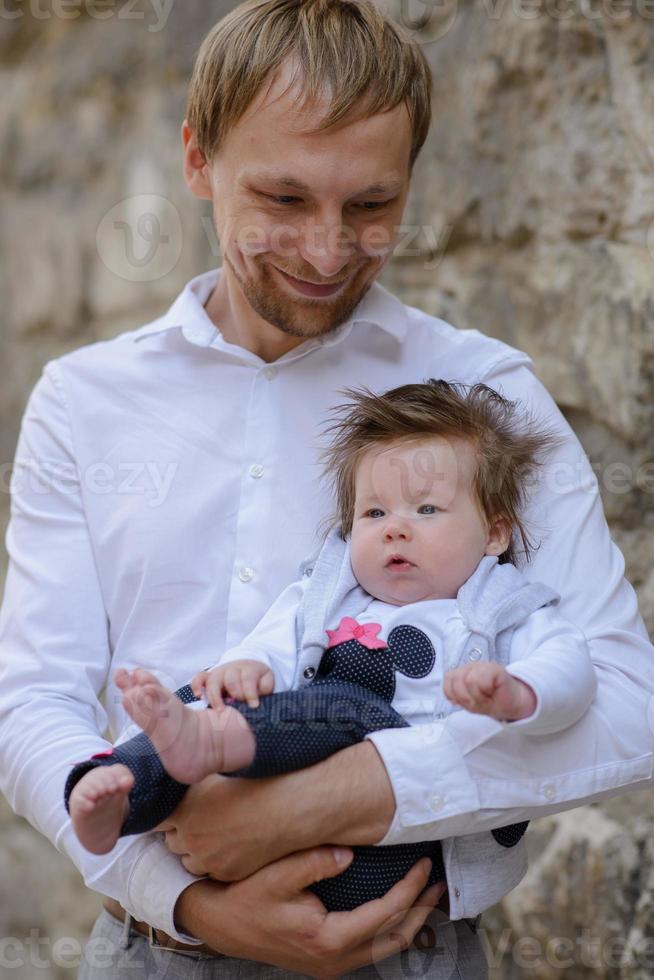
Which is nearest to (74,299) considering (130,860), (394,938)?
(130,860)

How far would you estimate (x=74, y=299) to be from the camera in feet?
9.50

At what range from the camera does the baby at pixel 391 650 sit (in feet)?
3.76

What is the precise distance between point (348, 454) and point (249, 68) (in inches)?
20.6

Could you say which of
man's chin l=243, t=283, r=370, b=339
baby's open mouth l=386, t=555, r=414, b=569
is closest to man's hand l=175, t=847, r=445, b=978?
baby's open mouth l=386, t=555, r=414, b=569

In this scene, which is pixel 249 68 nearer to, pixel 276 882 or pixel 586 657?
pixel 586 657

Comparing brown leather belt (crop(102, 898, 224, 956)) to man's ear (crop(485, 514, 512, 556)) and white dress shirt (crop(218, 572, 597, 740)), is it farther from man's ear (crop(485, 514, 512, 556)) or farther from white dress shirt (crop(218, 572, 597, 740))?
man's ear (crop(485, 514, 512, 556))

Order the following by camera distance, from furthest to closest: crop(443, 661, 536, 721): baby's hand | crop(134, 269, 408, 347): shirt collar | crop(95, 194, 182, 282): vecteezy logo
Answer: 1. crop(95, 194, 182, 282): vecteezy logo
2. crop(134, 269, 408, 347): shirt collar
3. crop(443, 661, 536, 721): baby's hand

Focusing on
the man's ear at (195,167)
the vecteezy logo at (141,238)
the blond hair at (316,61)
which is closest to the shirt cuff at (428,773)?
the blond hair at (316,61)

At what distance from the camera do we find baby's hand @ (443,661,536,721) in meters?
1.10

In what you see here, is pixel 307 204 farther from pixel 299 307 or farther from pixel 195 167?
pixel 195 167

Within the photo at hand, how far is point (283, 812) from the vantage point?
47.3 inches

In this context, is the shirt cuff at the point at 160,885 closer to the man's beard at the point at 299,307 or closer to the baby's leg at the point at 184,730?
the baby's leg at the point at 184,730

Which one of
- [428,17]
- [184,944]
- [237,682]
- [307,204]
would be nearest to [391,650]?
[237,682]

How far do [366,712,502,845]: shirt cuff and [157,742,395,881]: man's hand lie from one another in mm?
12
